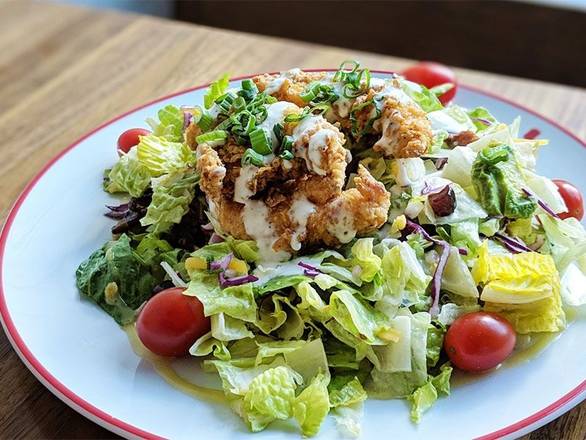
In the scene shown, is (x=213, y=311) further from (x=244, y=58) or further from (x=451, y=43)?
Answer: (x=451, y=43)

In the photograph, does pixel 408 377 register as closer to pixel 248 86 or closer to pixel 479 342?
pixel 479 342

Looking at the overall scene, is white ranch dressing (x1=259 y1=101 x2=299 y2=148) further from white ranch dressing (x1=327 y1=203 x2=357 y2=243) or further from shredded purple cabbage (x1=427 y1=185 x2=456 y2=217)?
shredded purple cabbage (x1=427 y1=185 x2=456 y2=217)

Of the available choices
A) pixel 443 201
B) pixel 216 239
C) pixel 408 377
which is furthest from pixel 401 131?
pixel 408 377

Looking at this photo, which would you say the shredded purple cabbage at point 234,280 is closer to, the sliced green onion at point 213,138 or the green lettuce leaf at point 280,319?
the green lettuce leaf at point 280,319

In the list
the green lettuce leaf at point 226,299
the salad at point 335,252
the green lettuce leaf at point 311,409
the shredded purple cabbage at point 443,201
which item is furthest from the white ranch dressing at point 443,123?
the green lettuce leaf at point 311,409

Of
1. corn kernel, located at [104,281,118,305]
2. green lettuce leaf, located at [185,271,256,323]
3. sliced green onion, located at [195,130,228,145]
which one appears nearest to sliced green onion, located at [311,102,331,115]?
sliced green onion, located at [195,130,228,145]
